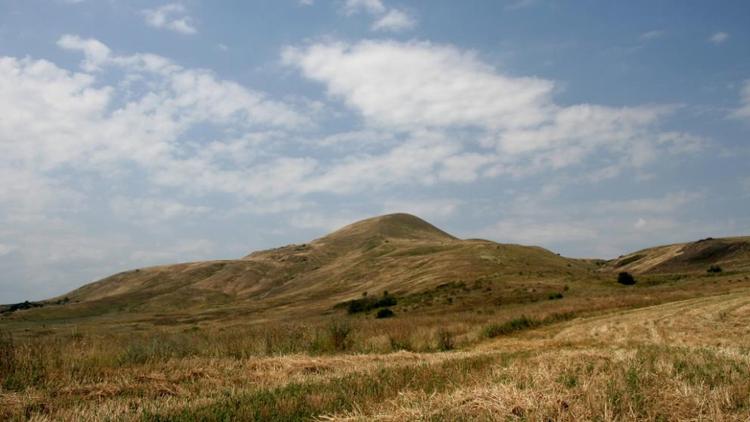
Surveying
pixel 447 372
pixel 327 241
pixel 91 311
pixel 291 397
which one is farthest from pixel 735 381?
pixel 327 241

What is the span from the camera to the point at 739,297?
25.8 m

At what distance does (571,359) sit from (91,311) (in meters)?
103

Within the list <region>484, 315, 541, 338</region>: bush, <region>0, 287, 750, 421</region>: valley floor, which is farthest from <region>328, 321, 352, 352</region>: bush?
<region>484, 315, 541, 338</region>: bush

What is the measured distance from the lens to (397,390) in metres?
9.00

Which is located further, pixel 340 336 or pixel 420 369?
pixel 340 336

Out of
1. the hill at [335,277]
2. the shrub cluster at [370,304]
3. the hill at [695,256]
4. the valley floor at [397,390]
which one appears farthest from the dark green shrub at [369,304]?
the valley floor at [397,390]

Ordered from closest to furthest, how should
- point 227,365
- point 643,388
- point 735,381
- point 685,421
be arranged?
point 685,421, point 643,388, point 735,381, point 227,365

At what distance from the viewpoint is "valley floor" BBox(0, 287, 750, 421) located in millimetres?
6273

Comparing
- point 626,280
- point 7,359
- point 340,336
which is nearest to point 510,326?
point 340,336

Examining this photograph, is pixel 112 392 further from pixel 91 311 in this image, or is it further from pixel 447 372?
pixel 91 311

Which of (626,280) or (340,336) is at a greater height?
(340,336)

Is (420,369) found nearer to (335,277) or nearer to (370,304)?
(370,304)

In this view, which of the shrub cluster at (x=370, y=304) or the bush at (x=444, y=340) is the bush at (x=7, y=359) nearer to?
the bush at (x=444, y=340)

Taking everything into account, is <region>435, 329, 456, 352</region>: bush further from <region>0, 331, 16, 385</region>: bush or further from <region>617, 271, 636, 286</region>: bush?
<region>617, 271, 636, 286</region>: bush
